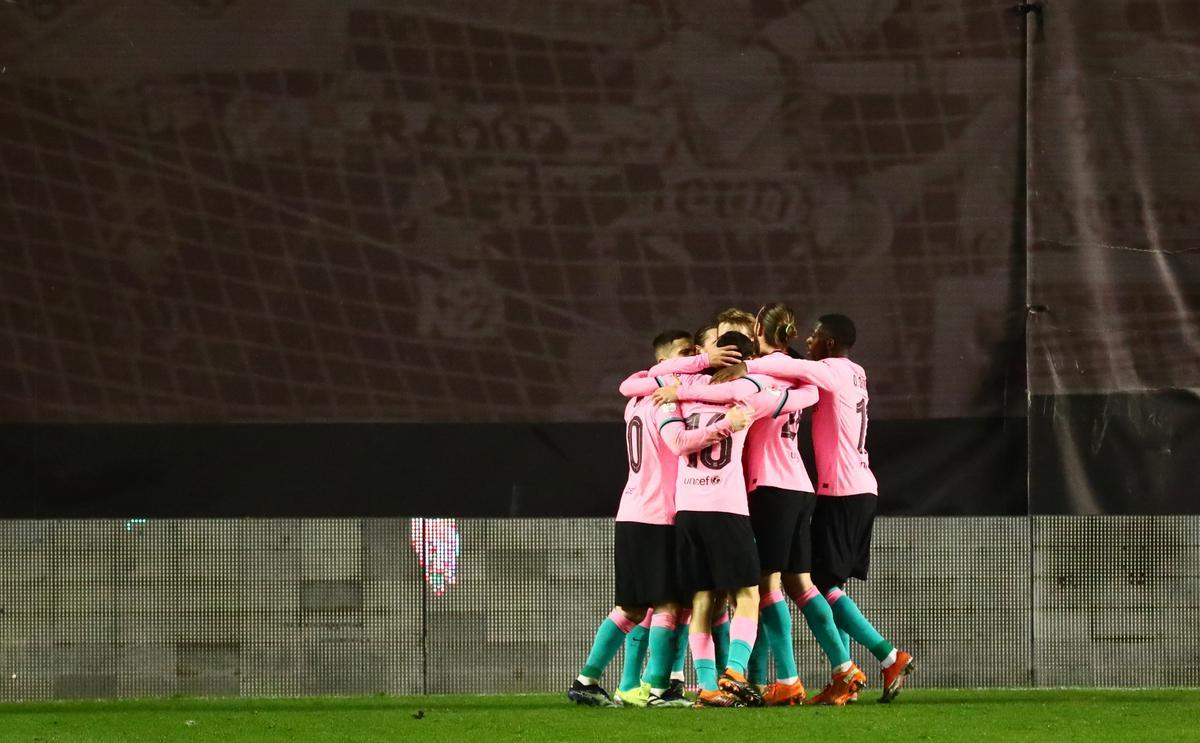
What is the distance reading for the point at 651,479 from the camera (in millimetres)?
7191

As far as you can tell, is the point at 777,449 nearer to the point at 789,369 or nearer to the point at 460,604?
the point at 789,369

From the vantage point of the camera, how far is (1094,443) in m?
8.49

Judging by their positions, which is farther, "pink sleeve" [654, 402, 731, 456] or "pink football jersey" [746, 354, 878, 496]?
"pink football jersey" [746, 354, 878, 496]

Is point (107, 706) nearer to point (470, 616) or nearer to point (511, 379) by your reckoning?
point (470, 616)

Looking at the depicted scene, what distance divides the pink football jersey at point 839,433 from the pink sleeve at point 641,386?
42 centimetres

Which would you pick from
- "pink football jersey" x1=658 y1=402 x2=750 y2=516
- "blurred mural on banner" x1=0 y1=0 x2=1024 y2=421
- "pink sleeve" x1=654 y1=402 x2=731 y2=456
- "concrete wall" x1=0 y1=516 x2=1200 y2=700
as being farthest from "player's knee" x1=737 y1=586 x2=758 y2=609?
"blurred mural on banner" x1=0 y1=0 x2=1024 y2=421

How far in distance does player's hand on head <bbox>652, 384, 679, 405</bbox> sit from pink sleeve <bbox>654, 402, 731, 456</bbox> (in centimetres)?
3

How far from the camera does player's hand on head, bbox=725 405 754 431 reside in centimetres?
684

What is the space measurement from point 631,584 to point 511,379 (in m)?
1.56

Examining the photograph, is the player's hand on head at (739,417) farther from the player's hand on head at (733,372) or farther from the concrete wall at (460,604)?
the concrete wall at (460,604)

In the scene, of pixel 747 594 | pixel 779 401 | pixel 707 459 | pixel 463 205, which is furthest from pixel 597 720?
pixel 463 205

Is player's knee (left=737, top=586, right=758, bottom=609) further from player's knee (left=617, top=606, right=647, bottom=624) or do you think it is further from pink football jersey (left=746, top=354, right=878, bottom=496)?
pink football jersey (left=746, top=354, right=878, bottom=496)

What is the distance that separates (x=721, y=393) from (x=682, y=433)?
0.68 feet

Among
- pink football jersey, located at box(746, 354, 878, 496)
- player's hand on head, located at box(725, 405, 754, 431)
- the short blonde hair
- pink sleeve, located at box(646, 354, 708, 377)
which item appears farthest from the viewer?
pink football jersey, located at box(746, 354, 878, 496)
